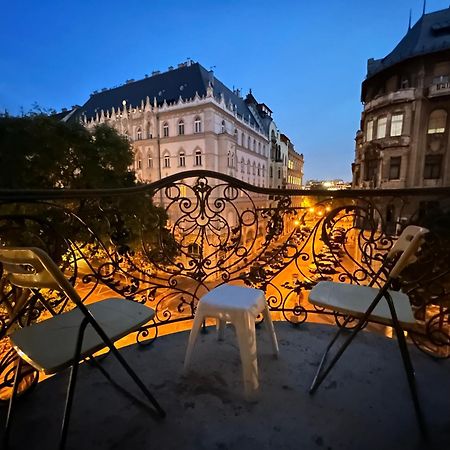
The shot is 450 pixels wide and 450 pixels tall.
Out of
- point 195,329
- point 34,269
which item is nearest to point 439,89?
point 195,329

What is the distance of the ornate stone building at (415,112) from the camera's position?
1455cm

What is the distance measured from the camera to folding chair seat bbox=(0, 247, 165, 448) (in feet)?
3.29

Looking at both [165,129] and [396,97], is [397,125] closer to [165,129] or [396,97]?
[396,97]

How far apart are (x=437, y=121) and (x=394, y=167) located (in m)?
3.23

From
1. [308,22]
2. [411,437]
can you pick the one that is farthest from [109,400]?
[308,22]

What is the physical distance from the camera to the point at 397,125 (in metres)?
15.4

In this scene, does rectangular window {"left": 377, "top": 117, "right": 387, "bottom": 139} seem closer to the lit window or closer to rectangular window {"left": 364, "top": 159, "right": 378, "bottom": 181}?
rectangular window {"left": 364, "top": 159, "right": 378, "bottom": 181}

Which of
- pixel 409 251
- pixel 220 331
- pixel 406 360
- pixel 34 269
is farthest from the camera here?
pixel 220 331

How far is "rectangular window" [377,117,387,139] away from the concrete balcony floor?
57.9ft

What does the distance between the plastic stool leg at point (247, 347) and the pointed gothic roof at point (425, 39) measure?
65.3 ft

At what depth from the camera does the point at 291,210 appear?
2295 mm

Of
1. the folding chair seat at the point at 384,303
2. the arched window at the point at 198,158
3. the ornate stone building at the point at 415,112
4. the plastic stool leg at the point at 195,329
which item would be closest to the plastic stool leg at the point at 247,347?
the plastic stool leg at the point at 195,329

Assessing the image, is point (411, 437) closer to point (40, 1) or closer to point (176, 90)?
point (176, 90)

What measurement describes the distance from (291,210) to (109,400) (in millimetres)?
1914
